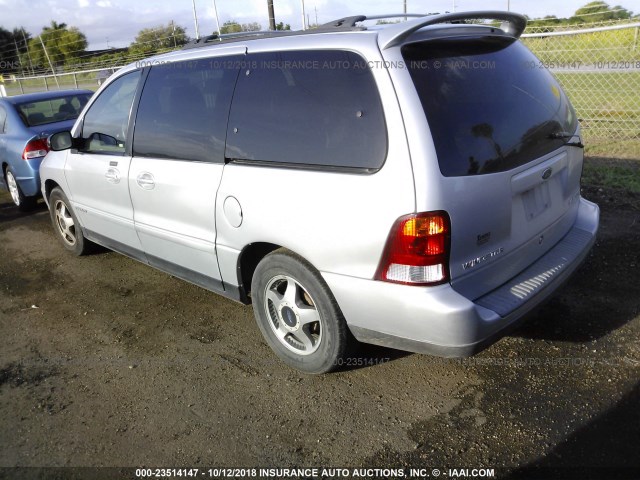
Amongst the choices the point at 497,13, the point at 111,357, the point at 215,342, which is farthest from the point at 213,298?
the point at 497,13

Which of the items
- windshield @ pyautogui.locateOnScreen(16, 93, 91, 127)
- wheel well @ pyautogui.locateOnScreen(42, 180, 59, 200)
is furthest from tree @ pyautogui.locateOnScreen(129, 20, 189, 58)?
wheel well @ pyautogui.locateOnScreen(42, 180, 59, 200)

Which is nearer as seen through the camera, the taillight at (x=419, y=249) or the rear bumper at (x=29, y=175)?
the taillight at (x=419, y=249)

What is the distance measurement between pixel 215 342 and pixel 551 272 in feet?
7.24

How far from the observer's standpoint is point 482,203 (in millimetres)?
2473

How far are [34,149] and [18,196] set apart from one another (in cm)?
90

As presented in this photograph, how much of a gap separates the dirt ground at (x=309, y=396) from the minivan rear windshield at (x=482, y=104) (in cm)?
124

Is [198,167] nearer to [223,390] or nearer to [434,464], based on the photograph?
[223,390]

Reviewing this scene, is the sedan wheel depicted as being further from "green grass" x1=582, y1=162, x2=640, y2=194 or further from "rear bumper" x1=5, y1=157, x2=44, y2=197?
"green grass" x1=582, y1=162, x2=640, y2=194

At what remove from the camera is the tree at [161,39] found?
1764cm

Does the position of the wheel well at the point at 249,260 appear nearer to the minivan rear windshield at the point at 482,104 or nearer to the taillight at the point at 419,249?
the taillight at the point at 419,249

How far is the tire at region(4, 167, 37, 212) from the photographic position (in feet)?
23.2

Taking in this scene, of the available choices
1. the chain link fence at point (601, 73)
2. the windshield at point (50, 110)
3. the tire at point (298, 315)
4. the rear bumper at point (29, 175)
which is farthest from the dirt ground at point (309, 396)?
the chain link fence at point (601, 73)

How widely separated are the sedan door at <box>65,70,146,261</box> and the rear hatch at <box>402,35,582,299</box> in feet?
8.24

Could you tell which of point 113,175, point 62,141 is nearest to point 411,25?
point 113,175
